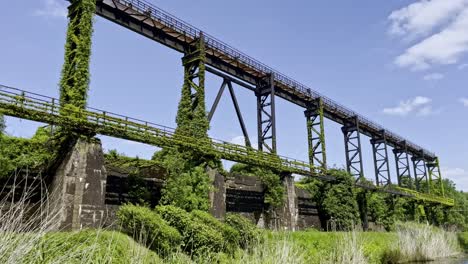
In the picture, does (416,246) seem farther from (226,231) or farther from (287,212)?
(226,231)

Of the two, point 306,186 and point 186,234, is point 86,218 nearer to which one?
point 186,234

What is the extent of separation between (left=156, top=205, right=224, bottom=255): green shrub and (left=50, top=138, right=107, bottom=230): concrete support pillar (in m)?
2.88

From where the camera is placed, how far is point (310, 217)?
3362 cm

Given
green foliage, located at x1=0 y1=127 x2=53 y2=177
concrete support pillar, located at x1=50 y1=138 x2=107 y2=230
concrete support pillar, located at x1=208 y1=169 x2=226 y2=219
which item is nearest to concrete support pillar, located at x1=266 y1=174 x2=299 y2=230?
concrete support pillar, located at x1=208 y1=169 x2=226 y2=219

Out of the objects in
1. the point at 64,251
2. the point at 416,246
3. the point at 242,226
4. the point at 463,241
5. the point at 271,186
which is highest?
the point at 271,186

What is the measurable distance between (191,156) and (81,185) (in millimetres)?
7116

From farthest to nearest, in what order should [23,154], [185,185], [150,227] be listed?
[185,185], [23,154], [150,227]

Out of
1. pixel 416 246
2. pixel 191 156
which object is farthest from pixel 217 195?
pixel 416 246

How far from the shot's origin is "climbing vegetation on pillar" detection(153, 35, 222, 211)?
20.3 metres

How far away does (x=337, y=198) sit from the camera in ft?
111

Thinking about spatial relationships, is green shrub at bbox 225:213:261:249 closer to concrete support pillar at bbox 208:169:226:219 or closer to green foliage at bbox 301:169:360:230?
concrete support pillar at bbox 208:169:226:219

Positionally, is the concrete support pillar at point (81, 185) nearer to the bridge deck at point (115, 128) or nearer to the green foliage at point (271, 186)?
the bridge deck at point (115, 128)

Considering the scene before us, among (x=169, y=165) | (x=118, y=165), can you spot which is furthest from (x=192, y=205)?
(x=118, y=165)

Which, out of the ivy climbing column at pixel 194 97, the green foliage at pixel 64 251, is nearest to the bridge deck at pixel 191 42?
the ivy climbing column at pixel 194 97
